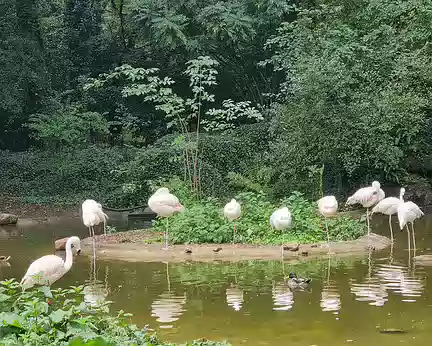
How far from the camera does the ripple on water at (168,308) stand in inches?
293

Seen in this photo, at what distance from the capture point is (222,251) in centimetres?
1130

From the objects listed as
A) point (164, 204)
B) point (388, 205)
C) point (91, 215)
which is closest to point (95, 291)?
point (91, 215)

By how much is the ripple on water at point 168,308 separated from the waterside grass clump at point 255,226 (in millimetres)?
3434

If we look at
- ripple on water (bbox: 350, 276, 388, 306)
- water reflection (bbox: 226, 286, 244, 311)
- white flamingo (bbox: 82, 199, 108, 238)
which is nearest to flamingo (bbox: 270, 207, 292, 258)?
ripple on water (bbox: 350, 276, 388, 306)

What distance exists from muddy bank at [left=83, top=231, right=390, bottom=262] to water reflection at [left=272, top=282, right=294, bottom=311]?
2017 millimetres

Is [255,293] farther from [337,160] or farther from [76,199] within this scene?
[76,199]

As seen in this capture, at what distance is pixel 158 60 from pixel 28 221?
9638 mm

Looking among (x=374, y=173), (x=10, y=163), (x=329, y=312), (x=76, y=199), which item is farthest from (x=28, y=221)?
(x=329, y=312)

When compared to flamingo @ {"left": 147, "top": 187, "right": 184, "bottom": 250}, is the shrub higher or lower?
higher

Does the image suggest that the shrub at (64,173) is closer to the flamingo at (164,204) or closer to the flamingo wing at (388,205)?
the flamingo at (164,204)

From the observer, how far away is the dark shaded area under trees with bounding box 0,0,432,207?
650 inches

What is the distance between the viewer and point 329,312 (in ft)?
Result: 24.9

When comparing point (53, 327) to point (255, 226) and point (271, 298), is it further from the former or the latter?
point (255, 226)

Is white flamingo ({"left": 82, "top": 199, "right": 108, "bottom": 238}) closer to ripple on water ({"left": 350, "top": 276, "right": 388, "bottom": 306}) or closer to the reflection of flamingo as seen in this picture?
the reflection of flamingo
